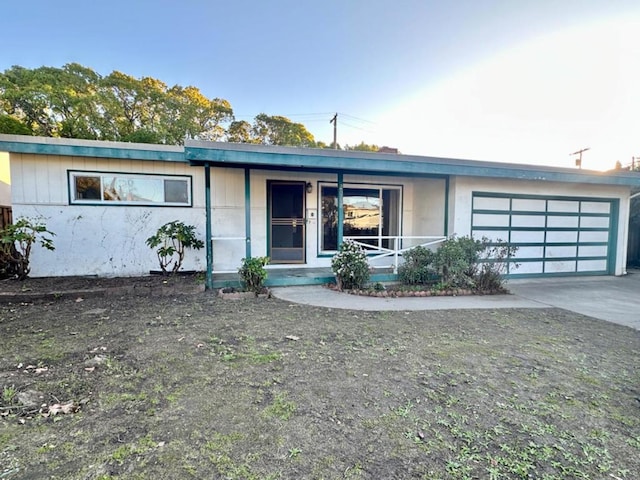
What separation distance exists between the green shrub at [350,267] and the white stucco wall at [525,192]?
271cm

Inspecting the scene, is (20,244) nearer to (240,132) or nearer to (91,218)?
(91,218)

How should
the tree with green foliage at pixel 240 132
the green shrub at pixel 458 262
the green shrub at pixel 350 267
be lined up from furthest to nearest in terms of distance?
the tree with green foliage at pixel 240 132 < the green shrub at pixel 458 262 < the green shrub at pixel 350 267

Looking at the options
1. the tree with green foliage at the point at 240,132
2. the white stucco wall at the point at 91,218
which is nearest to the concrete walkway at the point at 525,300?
the white stucco wall at the point at 91,218

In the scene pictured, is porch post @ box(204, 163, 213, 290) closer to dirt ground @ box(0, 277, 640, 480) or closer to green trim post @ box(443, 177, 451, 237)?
dirt ground @ box(0, 277, 640, 480)

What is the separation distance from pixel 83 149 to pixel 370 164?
560cm

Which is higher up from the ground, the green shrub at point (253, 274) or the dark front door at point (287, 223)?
the dark front door at point (287, 223)

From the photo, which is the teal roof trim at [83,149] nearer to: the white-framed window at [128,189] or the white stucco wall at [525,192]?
the white-framed window at [128,189]

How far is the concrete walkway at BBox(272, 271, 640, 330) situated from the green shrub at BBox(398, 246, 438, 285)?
2.66 ft

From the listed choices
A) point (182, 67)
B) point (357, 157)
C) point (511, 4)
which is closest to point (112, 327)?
point (357, 157)

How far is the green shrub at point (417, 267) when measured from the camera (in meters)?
6.69

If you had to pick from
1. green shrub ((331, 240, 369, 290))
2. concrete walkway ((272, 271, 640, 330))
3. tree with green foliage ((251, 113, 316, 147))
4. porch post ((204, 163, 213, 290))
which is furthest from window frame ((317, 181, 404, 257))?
tree with green foliage ((251, 113, 316, 147))

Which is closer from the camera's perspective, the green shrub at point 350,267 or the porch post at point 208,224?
the porch post at point 208,224

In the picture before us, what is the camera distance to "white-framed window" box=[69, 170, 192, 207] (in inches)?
265

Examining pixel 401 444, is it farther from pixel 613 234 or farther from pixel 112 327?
pixel 613 234
